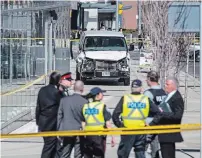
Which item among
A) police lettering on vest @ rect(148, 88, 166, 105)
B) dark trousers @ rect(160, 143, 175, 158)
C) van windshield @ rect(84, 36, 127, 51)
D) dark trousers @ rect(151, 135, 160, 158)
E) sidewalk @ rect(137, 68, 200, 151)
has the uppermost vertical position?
van windshield @ rect(84, 36, 127, 51)

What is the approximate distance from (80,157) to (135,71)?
90.0 ft

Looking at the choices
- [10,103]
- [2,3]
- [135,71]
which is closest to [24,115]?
[10,103]

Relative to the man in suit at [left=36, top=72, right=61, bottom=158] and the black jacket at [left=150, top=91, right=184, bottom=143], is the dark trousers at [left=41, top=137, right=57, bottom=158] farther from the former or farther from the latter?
the black jacket at [left=150, top=91, right=184, bottom=143]

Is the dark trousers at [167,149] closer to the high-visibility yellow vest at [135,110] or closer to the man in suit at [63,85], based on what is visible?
the high-visibility yellow vest at [135,110]

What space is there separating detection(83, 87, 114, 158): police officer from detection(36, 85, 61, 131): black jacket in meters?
0.68

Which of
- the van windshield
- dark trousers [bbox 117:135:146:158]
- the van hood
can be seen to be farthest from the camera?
the van windshield

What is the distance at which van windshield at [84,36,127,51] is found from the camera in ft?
92.4

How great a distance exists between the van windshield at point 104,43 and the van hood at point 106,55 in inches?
10.1

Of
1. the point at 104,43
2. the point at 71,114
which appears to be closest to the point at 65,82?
the point at 71,114

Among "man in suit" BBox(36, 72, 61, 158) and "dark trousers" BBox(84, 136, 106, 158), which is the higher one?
"man in suit" BBox(36, 72, 61, 158)

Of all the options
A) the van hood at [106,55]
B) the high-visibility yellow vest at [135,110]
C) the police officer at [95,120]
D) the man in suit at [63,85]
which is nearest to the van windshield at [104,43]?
the van hood at [106,55]

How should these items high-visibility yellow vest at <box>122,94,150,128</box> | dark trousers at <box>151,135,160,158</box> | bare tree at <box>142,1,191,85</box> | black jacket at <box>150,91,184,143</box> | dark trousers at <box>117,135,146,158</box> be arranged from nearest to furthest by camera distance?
black jacket at <box>150,91,184,143</box>, high-visibility yellow vest at <box>122,94,150,128</box>, dark trousers at <box>117,135,146,158</box>, dark trousers at <box>151,135,160,158</box>, bare tree at <box>142,1,191,85</box>

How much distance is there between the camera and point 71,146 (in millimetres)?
10445

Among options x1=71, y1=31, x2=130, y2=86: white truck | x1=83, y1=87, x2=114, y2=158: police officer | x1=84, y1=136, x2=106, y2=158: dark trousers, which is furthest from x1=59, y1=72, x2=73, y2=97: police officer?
x1=71, y1=31, x2=130, y2=86: white truck
